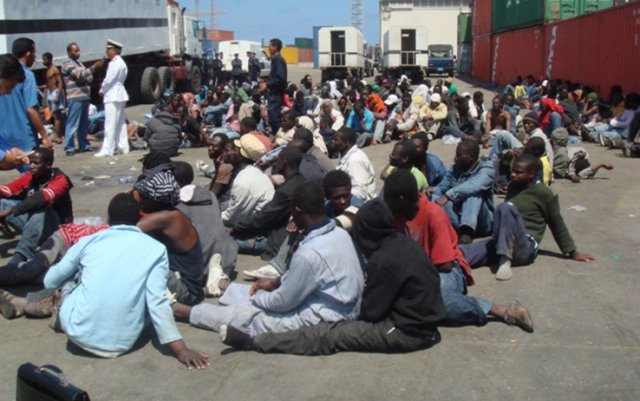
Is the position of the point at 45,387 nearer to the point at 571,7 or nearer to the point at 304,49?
the point at 571,7

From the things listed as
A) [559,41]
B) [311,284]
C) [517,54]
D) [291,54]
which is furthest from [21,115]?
[291,54]

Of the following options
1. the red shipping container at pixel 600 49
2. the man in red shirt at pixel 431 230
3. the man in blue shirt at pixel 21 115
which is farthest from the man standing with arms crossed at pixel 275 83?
the red shipping container at pixel 600 49

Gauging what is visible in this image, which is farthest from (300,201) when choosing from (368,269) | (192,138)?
(192,138)

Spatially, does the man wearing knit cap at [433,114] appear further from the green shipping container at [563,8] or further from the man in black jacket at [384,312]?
the green shipping container at [563,8]

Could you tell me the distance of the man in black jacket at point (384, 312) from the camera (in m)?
4.50

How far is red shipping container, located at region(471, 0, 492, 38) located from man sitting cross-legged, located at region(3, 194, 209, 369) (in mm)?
37658

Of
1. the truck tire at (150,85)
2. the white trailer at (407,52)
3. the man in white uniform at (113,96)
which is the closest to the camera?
the man in white uniform at (113,96)

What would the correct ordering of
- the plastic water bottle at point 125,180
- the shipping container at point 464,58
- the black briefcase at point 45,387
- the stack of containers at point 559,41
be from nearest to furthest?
the black briefcase at point 45,387, the plastic water bottle at point 125,180, the stack of containers at point 559,41, the shipping container at point 464,58

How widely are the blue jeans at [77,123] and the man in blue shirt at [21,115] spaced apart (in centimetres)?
585

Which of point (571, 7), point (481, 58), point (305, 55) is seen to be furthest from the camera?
point (305, 55)

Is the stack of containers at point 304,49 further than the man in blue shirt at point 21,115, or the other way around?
the stack of containers at point 304,49

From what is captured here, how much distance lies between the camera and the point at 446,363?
4578 mm

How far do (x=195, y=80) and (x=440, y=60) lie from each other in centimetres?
2204

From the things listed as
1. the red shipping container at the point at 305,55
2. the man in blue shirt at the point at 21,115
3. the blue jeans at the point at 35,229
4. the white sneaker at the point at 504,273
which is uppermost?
the man in blue shirt at the point at 21,115
